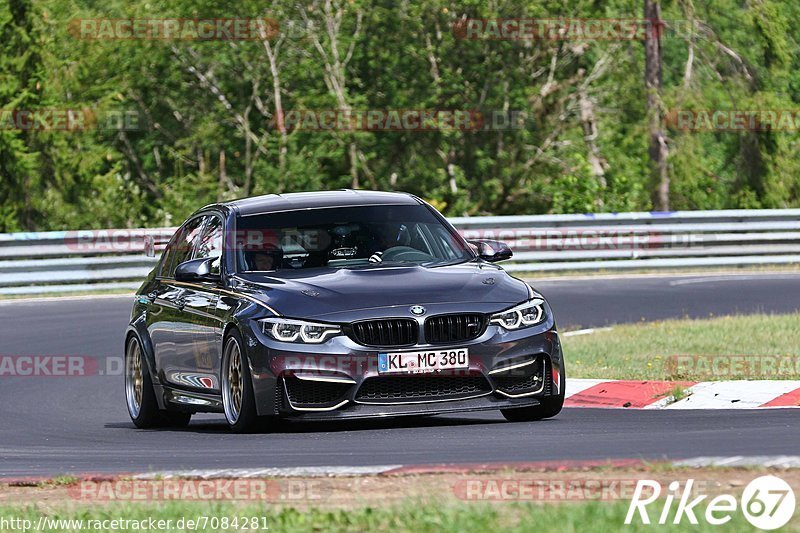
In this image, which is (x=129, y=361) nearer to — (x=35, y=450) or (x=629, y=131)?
(x=35, y=450)

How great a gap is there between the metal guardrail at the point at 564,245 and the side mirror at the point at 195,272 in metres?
14.8

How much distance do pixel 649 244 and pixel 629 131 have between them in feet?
35.6

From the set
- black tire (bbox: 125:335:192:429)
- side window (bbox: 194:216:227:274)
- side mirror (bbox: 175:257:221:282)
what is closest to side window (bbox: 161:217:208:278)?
side window (bbox: 194:216:227:274)

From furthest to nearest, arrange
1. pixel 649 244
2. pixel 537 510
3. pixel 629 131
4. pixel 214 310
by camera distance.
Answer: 1. pixel 629 131
2. pixel 649 244
3. pixel 214 310
4. pixel 537 510

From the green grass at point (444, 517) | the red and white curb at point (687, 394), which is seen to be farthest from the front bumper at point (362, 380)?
the green grass at point (444, 517)

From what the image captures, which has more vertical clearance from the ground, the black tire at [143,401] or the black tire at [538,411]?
the black tire at [538,411]

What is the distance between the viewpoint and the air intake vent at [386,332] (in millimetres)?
10070

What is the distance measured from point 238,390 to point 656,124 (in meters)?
25.5

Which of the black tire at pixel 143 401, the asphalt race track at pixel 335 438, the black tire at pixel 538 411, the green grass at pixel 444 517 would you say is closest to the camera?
the green grass at pixel 444 517

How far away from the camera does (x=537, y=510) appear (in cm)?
659

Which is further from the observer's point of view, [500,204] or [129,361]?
[500,204]

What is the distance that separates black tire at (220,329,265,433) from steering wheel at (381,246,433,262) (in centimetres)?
124

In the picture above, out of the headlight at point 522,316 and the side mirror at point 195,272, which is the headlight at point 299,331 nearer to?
the headlight at point 522,316

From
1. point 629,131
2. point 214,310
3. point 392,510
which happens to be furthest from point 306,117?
point 392,510
